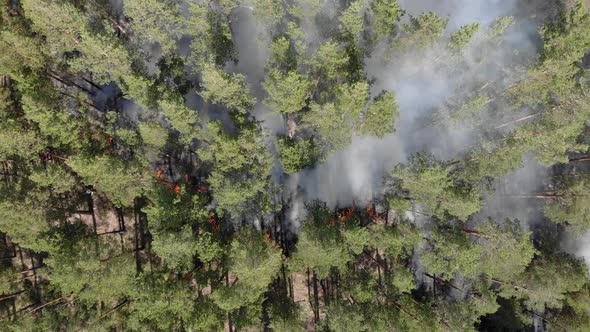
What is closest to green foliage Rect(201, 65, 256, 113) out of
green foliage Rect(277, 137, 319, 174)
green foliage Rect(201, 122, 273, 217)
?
green foliage Rect(201, 122, 273, 217)

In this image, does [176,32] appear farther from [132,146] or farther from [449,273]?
[449,273]

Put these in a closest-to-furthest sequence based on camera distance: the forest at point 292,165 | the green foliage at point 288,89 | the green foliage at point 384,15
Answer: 1. the green foliage at point 288,89
2. the forest at point 292,165
3. the green foliage at point 384,15

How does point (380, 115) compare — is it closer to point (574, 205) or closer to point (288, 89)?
point (288, 89)

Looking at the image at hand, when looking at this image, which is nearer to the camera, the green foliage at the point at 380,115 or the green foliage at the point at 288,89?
the green foliage at the point at 288,89

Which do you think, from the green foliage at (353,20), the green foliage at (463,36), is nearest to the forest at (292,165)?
the green foliage at (353,20)

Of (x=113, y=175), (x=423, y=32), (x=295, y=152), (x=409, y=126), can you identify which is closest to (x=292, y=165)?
(x=295, y=152)

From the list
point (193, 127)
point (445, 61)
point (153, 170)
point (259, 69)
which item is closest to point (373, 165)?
point (445, 61)

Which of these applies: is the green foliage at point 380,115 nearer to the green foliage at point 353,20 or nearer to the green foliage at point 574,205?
the green foliage at point 353,20

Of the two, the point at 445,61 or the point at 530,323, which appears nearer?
the point at 445,61
